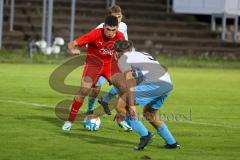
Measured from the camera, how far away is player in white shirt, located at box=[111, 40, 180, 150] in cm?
1356

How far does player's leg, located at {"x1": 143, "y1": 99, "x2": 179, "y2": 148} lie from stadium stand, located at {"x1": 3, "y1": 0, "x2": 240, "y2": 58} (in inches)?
977

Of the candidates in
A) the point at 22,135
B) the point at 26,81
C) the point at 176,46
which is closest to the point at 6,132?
the point at 22,135

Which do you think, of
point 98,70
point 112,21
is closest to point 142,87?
point 112,21

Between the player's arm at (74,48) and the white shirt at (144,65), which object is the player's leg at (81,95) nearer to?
the player's arm at (74,48)

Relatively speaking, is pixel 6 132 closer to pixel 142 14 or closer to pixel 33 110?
pixel 33 110

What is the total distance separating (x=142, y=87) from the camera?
13.7 m

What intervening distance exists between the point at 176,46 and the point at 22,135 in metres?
27.3

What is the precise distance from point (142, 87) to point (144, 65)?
337 millimetres

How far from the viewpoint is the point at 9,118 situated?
17.0 meters

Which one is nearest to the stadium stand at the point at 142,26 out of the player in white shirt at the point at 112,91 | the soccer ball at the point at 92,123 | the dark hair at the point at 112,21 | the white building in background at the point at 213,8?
the white building in background at the point at 213,8

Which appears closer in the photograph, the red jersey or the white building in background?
the red jersey

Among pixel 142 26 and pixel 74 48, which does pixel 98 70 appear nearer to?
pixel 74 48

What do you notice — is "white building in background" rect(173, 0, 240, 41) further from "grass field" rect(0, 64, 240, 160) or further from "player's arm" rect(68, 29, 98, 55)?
"player's arm" rect(68, 29, 98, 55)

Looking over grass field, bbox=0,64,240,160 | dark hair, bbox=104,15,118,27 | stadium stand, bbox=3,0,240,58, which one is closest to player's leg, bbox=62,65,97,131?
grass field, bbox=0,64,240,160
